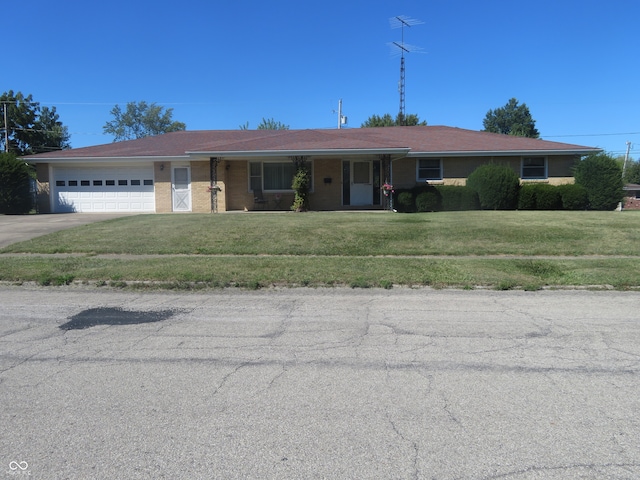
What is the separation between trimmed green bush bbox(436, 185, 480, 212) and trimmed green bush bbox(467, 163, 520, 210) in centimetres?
32

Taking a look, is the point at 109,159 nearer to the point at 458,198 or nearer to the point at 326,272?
the point at 458,198

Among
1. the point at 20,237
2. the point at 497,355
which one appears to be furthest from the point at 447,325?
the point at 20,237

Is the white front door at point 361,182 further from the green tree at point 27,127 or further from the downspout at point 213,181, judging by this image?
the green tree at point 27,127

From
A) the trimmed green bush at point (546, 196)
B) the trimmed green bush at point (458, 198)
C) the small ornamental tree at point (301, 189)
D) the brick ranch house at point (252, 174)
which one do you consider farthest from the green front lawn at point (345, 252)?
the brick ranch house at point (252, 174)

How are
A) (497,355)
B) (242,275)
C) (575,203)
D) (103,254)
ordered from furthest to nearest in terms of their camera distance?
(575,203) < (103,254) < (242,275) < (497,355)

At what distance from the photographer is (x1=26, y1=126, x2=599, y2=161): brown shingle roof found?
20469mm

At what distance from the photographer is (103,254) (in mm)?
11805

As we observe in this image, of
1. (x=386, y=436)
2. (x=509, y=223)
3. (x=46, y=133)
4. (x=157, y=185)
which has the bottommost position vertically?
(x=386, y=436)

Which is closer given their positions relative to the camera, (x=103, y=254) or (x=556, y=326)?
(x=556, y=326)

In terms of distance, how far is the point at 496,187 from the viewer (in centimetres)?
2069

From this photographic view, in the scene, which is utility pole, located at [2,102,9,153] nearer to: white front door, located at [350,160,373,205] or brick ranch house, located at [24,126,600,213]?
brick ranch house, located at [24,126,600,213]

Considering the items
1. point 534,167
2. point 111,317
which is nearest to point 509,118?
point 534,167

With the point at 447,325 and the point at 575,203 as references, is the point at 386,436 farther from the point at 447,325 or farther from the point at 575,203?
the point at 575,203

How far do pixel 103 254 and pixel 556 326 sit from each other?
9944mm
